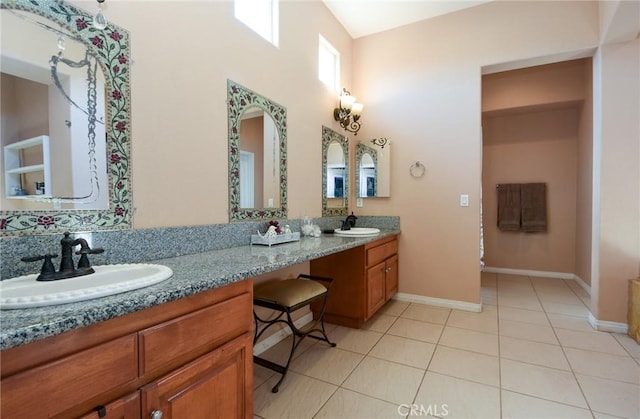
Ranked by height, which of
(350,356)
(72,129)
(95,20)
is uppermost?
(95,20)

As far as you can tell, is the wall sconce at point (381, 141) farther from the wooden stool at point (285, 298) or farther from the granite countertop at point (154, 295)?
the granite countertop at point (154, 295)

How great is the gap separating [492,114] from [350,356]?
419 cm

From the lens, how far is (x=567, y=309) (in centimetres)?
307

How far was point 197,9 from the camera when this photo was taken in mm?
1688

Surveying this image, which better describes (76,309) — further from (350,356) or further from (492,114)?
(492,114)

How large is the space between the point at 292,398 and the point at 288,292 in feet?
1.94

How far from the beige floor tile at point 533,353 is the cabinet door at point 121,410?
2.30 metres

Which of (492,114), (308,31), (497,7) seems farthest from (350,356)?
Result: (492,114)

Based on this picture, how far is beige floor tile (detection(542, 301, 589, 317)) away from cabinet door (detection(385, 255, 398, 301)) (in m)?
1.55

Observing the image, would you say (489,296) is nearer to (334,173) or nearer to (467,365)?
(467,365)

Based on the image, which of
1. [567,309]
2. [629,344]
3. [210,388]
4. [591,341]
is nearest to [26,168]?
[210,388]

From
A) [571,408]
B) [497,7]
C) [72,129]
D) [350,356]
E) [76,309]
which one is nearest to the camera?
[76,309]

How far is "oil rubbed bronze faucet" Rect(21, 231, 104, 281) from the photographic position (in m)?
0.98

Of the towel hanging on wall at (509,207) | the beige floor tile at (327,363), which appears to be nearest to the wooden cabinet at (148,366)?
the beige floor tile at (327,363)
